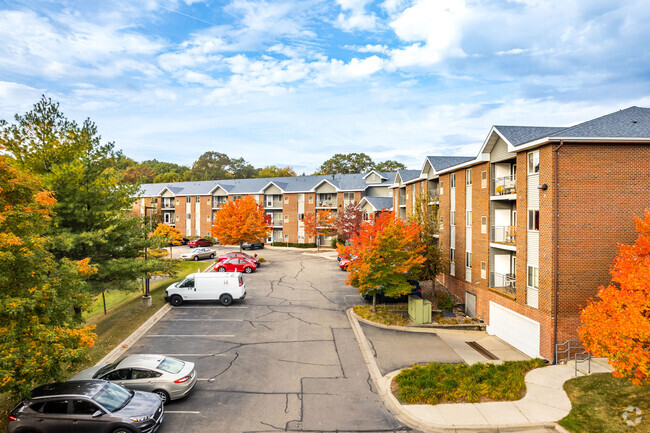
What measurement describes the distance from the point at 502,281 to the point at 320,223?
1328 inches

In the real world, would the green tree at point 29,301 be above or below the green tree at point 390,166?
below

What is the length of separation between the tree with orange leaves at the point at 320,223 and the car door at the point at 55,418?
41.9 m

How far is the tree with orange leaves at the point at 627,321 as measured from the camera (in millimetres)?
10354

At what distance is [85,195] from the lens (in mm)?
19469

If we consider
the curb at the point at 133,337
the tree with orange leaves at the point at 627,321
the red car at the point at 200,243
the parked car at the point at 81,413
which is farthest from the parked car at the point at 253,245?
the tree with orange leaves at the point at 627,321

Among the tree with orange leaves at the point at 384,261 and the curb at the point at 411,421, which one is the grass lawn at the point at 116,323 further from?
the tree with orange leaves at the point at 384,261

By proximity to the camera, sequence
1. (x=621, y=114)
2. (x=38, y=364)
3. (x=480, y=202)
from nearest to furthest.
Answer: (x=38, y=364)
(x=621, y=114)
(x=480, y=202)

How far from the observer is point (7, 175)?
431 inches

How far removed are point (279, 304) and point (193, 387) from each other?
11792 mm

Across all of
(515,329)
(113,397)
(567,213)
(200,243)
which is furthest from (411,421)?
(200,243)

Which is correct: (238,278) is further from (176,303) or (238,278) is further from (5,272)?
(5,272)

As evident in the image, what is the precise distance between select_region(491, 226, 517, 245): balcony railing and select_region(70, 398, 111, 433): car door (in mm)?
19158

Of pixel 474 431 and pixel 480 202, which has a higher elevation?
pixel 480 202

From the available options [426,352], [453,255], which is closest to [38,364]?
[426,352]
